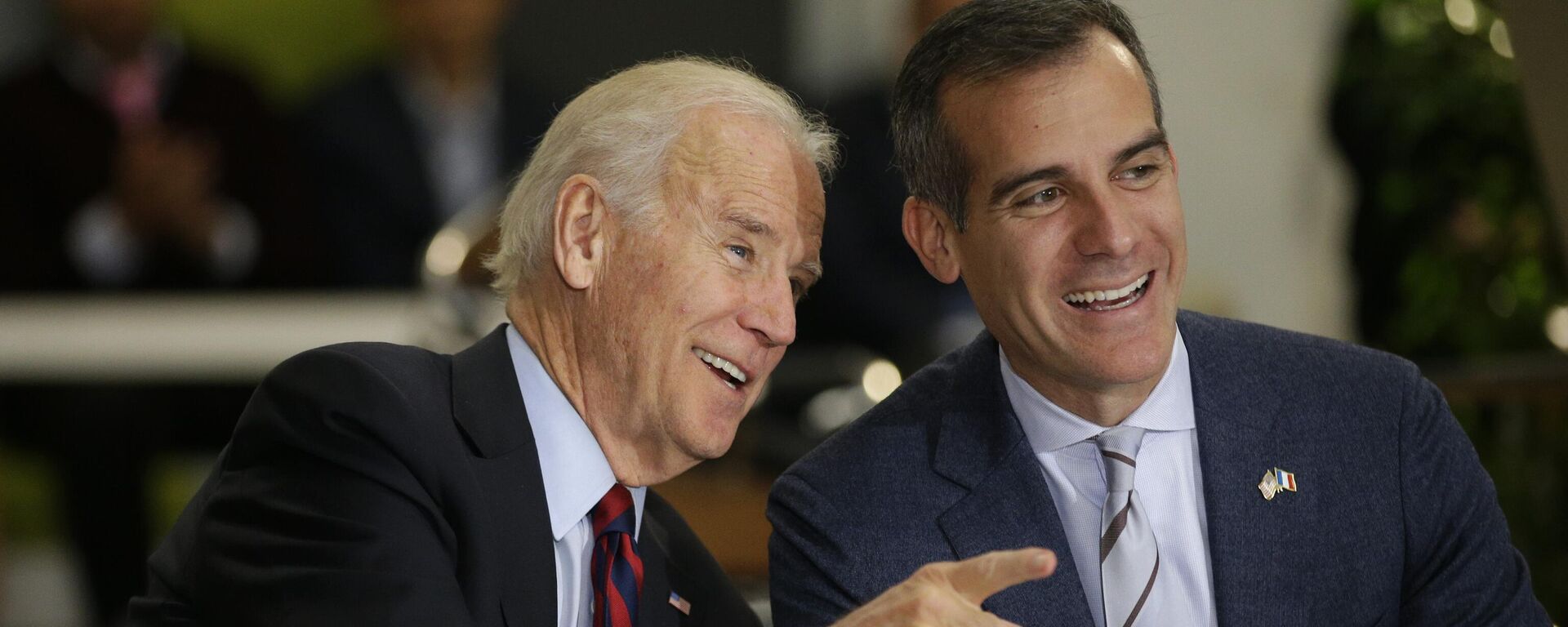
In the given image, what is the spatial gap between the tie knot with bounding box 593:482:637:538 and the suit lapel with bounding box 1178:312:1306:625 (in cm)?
74

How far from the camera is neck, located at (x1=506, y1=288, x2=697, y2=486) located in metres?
2.14

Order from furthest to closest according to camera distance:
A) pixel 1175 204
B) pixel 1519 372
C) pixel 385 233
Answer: pixel 385 233, pixel 1519 372, pixel 1175 204

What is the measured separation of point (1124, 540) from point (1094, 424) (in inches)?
6.7

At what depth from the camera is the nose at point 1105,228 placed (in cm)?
202

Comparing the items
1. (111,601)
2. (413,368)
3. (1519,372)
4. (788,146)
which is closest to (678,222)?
(788,146)

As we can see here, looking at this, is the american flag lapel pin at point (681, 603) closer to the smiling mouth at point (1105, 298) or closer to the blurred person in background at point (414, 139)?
the smiling mouth at point (1105, 298)

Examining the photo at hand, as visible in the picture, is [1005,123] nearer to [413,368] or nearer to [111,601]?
[413,368]

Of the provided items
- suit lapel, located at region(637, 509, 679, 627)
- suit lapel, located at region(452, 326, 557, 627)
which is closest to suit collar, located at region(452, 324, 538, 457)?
suit lapel, located at region(452, 326, 557, 627)

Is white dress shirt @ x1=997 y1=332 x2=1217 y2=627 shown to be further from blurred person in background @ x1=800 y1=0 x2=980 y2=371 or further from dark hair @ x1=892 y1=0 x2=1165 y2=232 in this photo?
blurred person in background @ x1=800 y1=0 x2=980 y2=371

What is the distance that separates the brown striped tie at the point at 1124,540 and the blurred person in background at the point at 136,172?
4232mm

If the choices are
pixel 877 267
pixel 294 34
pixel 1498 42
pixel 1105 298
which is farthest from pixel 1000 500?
pixel 294 34

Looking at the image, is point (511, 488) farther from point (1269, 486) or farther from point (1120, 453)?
point (1269, 486)

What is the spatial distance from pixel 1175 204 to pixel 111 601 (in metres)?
4.06

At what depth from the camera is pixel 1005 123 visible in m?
2.06
